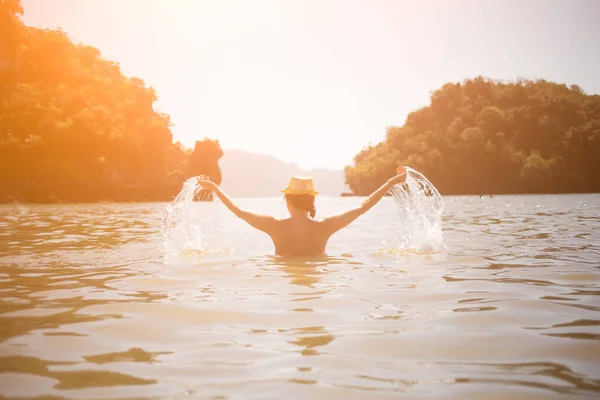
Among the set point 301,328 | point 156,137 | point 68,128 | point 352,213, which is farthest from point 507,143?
point 301,328

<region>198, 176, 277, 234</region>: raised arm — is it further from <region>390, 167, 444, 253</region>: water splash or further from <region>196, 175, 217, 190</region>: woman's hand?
<region>390, 167, 444, 253</region>: water splash

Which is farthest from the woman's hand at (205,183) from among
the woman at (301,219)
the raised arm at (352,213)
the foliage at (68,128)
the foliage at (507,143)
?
the foliage at (507,143)

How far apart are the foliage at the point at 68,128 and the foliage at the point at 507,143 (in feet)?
173

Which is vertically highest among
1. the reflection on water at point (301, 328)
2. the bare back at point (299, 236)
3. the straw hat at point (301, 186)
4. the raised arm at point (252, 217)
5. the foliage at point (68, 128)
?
A: the foliage at point (68, 128)

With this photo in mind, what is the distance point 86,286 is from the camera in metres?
5.62

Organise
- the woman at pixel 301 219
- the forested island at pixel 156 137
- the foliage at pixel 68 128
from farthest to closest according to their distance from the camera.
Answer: the forested island at pixel 156 137, the foliage at pixel 68 128, the woman at pixel 301 219

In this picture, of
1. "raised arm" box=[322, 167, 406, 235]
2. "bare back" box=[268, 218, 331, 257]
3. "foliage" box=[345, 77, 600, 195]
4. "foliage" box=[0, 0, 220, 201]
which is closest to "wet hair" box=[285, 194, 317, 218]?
"bare back" box=[268, 218, 331, 257]

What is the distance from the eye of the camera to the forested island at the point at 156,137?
5491cm

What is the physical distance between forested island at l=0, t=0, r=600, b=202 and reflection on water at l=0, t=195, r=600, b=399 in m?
52.7

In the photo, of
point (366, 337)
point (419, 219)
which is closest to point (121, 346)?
point (366, 337)

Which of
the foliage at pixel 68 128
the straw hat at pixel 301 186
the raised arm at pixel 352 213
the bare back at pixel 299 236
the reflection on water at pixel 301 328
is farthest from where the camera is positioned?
the foliage at pixel 68 128

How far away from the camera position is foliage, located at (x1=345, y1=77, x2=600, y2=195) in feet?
293

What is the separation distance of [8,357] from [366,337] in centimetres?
252

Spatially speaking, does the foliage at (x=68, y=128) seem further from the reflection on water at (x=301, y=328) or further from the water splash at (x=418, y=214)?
the reflection on water at (x=301, y=328)
